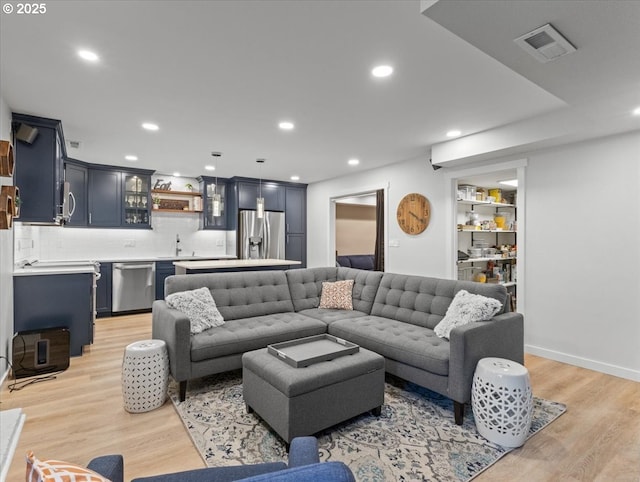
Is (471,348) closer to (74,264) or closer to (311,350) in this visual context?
(311,350)

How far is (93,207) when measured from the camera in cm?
559

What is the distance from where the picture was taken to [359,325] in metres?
3.17

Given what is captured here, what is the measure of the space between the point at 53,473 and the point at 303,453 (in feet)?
2.38

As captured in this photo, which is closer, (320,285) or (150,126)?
(150,126)

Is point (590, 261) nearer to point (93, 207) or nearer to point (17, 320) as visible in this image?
point (17, 320)

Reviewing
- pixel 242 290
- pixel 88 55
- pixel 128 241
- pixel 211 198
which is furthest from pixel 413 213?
pixel 128 241

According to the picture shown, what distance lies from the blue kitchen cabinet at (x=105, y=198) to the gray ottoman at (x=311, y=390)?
467 cm

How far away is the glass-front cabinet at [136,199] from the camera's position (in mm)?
5918

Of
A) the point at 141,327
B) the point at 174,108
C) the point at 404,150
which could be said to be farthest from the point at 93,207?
the point at 404,150

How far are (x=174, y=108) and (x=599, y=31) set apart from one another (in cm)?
312

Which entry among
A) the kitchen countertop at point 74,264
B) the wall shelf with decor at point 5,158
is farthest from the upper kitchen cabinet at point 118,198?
the wall shelf with decor at point 5,158

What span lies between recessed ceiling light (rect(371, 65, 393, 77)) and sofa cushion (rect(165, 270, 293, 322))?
236cm

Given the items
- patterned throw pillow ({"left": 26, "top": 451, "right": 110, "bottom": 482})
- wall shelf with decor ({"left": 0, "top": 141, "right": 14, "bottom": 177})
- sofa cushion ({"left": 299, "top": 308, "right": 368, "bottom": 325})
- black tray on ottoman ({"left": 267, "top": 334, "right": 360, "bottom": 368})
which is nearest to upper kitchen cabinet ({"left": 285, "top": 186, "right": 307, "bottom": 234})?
sofa cushion ({"left": 299, "top": 308, "right": 368, "bottom": 325})

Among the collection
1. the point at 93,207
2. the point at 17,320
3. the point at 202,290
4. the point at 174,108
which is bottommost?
the point at 17,320
